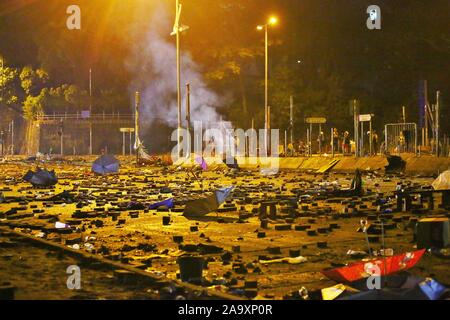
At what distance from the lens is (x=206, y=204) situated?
52.3 ft

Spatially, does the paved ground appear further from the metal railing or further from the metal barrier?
the metal railing

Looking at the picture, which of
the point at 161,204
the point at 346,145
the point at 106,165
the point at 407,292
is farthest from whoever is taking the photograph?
the point at 346,145

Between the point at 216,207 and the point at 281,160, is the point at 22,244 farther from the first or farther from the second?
the point at 281,160

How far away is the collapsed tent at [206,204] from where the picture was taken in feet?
51.6

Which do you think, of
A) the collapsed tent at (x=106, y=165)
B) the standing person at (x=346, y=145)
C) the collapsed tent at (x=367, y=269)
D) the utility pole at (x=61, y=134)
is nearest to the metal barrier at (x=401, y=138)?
the standing person at (x=346, y=145)

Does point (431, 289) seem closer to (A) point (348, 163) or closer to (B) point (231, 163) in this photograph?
(A) point (348, 163)

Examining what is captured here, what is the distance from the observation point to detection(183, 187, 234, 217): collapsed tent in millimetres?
15742

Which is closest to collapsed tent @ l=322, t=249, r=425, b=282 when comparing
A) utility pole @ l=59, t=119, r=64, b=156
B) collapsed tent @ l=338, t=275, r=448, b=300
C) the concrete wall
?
collapsed tent @ l=338, t=275, r=448, b=300

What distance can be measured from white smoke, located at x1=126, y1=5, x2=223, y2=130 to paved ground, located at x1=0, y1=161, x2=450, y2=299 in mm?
43275

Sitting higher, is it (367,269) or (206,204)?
(206,204)

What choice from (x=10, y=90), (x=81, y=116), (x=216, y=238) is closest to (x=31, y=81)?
(x=10, y=90)

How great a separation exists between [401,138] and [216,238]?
22032mm

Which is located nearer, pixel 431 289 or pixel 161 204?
pixel 431 289
